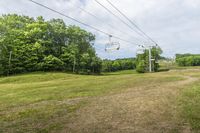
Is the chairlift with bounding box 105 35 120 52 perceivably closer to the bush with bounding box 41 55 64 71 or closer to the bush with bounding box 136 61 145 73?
the bush with bounding box 41 55 64 71

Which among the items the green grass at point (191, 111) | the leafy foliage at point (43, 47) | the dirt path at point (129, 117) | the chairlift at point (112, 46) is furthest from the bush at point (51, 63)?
the green grass at point (191, 111)

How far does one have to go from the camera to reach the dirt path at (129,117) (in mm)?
9398

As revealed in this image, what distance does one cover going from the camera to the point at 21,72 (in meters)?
60.0

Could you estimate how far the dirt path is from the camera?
940 cm

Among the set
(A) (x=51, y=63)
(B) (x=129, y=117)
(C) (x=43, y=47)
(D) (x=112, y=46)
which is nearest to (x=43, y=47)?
(C) (x=43, y=47)

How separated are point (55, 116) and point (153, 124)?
14.4 feet

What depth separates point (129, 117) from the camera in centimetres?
1123

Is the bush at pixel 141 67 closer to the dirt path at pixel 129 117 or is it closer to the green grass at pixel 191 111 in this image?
the green grass at pixel 191 111

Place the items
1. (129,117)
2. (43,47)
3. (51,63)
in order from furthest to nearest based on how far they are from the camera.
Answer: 1. (43,47)
2. (51,63)
3. (129,117)

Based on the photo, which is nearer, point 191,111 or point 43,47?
point 191,111

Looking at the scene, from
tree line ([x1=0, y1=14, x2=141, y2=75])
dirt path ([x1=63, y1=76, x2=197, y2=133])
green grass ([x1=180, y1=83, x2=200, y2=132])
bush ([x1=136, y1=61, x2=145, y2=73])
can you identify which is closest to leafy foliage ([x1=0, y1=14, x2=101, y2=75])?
tree line ([x1=0, y1=14, x2=141, y2=75])

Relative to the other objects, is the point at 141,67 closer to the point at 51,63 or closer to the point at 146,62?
the point at 146,62

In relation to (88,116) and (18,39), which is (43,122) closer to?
(88,116)

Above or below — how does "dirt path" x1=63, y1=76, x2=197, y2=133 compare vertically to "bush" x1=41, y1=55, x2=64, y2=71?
below
